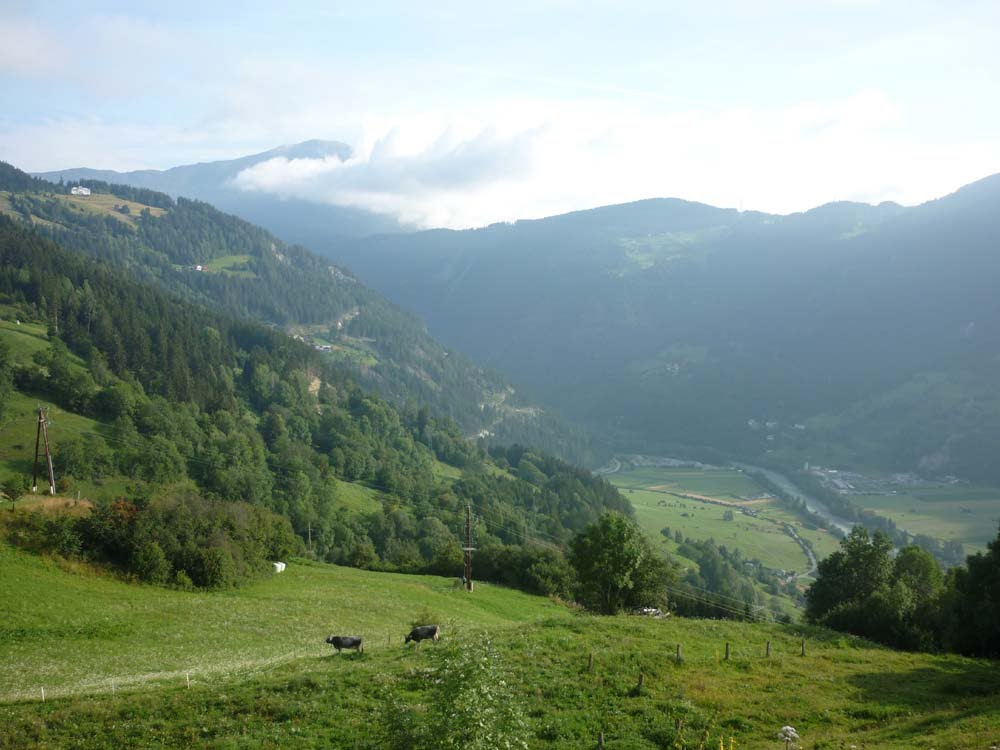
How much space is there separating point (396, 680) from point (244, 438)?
352 ft

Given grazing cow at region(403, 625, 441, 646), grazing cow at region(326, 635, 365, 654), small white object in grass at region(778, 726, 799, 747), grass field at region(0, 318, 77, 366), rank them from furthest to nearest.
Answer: grass field at region(0, 318, 77, 366) < grazing cow at region(403, 625, 441, 646) < grazing cow at region(326, 635, 365, 654) < small white object in grass at region(778, 726, 799, 747)

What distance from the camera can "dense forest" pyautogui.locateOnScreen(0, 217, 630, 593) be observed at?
91312 millimetres

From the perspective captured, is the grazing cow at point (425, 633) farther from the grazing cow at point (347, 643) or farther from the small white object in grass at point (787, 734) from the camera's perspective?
the small white object in grass at point (787, 734)

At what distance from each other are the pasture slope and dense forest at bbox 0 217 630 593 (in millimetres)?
13903

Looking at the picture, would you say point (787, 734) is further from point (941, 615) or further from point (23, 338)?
point (23, 338)

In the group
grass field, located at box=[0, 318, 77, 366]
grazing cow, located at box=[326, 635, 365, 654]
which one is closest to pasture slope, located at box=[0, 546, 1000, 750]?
grazing cow, located at box=[326, 635, 365, 654]

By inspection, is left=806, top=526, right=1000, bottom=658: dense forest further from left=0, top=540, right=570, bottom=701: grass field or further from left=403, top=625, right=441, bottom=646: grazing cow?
left=403, top=625, right=441, bottom=646: grazing cow

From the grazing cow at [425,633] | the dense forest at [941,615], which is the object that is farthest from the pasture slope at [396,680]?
the dense forest at [941,615]

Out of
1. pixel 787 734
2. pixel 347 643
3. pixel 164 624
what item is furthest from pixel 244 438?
pixel 787 734

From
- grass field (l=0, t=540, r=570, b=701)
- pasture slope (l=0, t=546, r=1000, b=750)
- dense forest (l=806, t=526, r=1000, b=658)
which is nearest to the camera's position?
pasture slope (l=0, t=546, r=1000, b=750)

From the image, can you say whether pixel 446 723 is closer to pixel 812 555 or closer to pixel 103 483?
pixel 103 483

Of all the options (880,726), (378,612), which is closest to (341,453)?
(378,612)

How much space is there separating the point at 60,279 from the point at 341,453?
73.1m

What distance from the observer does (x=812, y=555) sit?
189 meters
